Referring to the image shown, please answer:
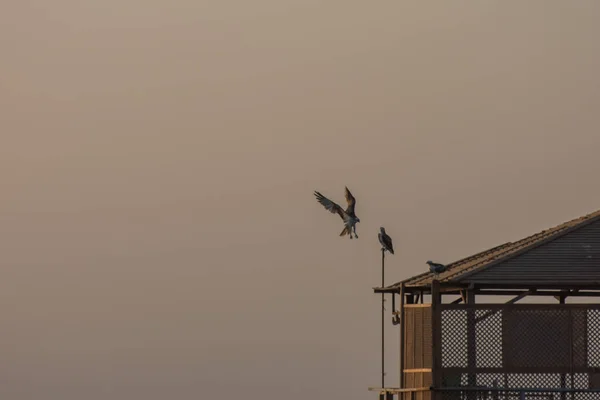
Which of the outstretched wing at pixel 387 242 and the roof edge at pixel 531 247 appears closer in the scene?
the roof edge at pixel 531 247

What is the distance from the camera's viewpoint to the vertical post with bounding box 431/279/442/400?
35062mm

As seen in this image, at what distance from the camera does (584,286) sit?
117 feet

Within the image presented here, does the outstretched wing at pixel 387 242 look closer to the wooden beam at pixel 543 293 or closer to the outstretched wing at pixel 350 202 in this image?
the outstretched wing at pixel 350 202

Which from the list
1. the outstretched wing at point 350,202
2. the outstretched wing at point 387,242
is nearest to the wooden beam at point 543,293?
the outstretched wing at point 387,242

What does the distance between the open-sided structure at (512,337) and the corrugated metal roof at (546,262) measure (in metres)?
0.02

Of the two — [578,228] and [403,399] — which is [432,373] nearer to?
[403,399]

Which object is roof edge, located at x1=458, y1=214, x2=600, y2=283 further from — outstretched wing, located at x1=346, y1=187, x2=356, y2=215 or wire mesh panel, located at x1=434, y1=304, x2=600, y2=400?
outstretched wing, located at x1=346, y1=187, x2=356, y2=215

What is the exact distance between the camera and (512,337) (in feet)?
115

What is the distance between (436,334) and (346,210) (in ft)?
22.1

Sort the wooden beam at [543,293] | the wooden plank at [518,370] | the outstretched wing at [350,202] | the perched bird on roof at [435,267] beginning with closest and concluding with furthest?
1. the wooden plank at [518,370]
2. the wooden beam at [543,293]
3. the perched bird on roof at [435,267]
4. the outstretched wing at [350,202]

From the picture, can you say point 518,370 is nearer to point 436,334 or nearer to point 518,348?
point 518,348

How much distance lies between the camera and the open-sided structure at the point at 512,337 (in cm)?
3506

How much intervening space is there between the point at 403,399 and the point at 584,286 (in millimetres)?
4248

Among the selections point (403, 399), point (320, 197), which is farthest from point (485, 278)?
point (320, 197)
